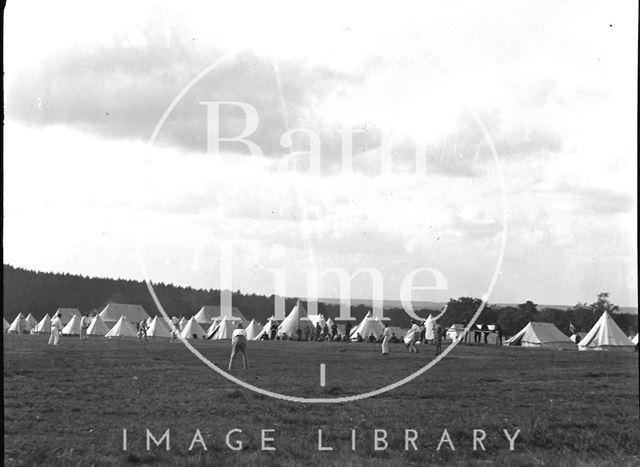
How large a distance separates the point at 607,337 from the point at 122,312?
33.0 metres

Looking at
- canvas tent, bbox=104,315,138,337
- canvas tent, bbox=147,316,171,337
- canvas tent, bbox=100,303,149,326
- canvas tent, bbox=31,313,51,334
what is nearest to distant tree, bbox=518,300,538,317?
canvas tent, bbox=147,316,171,337

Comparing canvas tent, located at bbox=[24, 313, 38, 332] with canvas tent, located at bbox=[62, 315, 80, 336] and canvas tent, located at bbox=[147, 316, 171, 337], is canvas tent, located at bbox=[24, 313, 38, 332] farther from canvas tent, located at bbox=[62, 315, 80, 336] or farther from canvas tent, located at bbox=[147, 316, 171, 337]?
canvas tent, located at bbox=[147, 316, 171, 337]

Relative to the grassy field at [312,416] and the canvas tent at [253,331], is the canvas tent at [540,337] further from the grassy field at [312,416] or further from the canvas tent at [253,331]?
the canvas tent at [253,331]

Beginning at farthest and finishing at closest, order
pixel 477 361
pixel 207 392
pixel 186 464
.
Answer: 1. pixel 477 361
2. pixel 207 392
3. pixel 186 464

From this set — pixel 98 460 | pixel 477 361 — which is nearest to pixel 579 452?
pixel 98 460

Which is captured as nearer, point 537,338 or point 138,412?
point 138,412

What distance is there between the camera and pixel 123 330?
44.8m

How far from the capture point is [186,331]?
4238 cm

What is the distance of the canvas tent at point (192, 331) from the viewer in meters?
42.1

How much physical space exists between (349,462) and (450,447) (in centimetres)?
129

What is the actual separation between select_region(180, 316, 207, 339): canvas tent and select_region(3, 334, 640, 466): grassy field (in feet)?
84.9

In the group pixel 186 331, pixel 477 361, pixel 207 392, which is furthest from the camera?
pixel 186 331

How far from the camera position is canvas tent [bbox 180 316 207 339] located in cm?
4212

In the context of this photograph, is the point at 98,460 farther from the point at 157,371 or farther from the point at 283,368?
the point at 283,368
